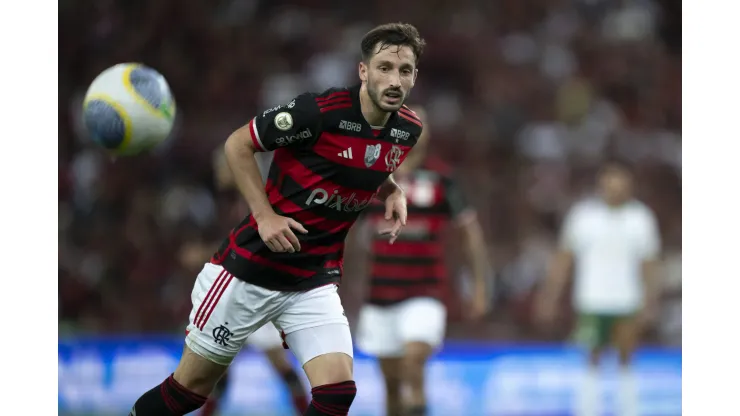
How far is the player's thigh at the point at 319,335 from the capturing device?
13.3 feet

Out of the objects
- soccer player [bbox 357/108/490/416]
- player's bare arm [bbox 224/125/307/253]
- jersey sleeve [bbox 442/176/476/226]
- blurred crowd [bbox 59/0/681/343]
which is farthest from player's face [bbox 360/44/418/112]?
blurred crowd [bbox 59/0/681/343]

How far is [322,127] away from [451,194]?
114 inches

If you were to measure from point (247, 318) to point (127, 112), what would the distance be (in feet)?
4.25

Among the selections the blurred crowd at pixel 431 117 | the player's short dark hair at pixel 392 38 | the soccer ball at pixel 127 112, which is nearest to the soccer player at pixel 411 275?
the soccer ball at pixel 127 112

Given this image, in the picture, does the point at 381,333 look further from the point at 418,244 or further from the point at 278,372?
the point at 278,372

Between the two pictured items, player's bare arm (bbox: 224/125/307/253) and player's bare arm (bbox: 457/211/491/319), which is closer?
player's bare arm (bbox: 224/125/307/253)

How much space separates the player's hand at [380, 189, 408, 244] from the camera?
4.32 metres

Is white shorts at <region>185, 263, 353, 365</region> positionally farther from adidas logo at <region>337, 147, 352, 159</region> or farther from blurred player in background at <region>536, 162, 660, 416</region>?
blurred player in background at <region>536, 162, 660, 416</region>

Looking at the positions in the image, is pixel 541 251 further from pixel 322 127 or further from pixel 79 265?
pixel 322 127

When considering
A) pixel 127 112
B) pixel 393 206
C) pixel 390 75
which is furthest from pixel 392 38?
pixel 127 112

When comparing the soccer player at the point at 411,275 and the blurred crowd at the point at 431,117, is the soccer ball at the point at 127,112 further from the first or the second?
the blurred crowd at the point at 431,117

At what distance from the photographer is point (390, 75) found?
3949mm

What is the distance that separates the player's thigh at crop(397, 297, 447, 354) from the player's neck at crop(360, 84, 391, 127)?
2.55 m

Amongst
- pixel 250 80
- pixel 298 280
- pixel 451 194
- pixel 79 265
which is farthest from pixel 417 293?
pixel 250 80
